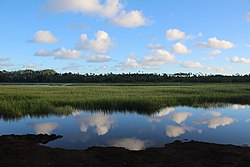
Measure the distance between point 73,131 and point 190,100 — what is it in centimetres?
1570

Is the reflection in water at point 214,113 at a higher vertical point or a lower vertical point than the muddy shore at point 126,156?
lower

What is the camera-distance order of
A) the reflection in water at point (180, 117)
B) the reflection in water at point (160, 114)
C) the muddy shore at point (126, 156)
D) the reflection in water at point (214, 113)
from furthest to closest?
1. the reflection in water at point (214, 113)
2. the reflection in water at point (180, 117)
3. the reflection in water at point (160, 114)
4. the muddy shore at point (126, 156)

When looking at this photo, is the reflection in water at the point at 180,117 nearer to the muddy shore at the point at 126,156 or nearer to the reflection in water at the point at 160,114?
the reflection in water at the point at 160,114

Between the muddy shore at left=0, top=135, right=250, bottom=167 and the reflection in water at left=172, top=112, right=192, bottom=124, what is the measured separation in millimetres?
8213

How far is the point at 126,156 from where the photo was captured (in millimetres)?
9758

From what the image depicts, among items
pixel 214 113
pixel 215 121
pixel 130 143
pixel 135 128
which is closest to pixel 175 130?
pixel 135 128

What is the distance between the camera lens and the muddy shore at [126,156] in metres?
9.00

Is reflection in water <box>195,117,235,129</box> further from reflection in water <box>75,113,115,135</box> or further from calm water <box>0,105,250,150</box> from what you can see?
reflection in water <box>75,113,115,135</box>

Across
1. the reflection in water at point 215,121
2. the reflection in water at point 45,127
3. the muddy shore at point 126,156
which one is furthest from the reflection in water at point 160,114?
the muddy shore at point 126,156

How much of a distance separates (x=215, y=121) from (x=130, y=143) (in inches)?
328

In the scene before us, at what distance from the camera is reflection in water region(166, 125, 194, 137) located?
14.8 m

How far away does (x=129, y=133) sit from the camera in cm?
1512

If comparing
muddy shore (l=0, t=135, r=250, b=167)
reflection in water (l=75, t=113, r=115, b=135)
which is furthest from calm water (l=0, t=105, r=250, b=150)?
muddy shore (l=0, t=135, r=250, b=167)

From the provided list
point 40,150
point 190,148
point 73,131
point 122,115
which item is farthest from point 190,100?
point 40,150
